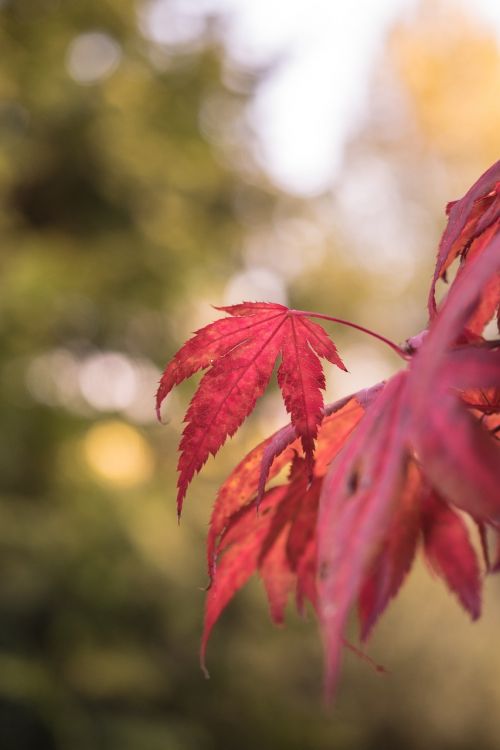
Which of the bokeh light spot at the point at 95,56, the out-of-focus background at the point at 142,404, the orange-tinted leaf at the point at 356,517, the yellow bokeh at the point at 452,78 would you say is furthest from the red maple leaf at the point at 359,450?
the yellow bokeh at the point at 452,78

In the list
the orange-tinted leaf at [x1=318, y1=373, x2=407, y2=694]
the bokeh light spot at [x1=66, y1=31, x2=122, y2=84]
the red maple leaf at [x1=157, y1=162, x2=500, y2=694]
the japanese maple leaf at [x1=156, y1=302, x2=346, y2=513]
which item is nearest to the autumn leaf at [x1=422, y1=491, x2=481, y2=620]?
the red maple leaf at [x1=157, y1=162, x2=500, y2=694]

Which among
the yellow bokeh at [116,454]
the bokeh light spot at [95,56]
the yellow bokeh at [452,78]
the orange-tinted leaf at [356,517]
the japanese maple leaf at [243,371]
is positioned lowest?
the orange-tinted leaf at [356,517]

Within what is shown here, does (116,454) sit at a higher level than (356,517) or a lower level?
higher

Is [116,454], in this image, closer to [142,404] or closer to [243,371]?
[142,404]

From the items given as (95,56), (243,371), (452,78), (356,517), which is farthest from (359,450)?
(452,78)

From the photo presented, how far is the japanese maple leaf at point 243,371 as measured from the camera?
1.61ft

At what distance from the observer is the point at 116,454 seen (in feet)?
10.1

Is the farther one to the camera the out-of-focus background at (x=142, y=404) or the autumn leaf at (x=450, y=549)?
the out-of-focus background at (x=142, y=404)

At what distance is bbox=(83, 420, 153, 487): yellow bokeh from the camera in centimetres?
299

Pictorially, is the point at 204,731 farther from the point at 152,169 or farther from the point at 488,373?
the point at 488,373

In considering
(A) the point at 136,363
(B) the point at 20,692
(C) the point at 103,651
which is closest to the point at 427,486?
(B) the point at 20,692

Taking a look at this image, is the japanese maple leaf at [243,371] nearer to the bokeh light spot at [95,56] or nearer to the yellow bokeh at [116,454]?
the yellow bokeh at [116,454]

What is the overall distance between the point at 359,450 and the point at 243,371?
21 centimetres

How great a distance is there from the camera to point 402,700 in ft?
12.0
